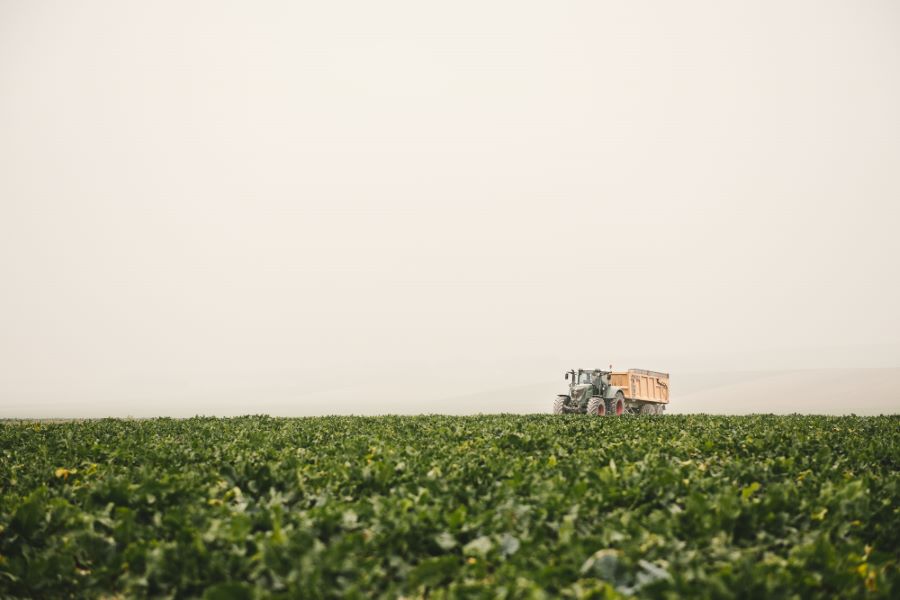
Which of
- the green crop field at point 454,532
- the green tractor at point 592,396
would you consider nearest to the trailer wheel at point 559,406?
the green tractor at point 592,396

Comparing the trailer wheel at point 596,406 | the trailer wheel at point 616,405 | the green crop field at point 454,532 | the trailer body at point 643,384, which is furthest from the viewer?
the trailer body at point 643,384

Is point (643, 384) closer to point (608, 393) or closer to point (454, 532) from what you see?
point (608, 393)

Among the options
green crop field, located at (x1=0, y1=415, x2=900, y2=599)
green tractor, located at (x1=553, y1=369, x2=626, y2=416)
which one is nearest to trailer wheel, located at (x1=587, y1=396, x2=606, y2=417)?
green tractor, located at (x1=553, y1=369, x2=626, y2=416)

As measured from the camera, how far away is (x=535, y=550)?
5.08 metres

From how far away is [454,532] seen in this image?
578cm

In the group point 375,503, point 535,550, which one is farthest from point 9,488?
point 535,550

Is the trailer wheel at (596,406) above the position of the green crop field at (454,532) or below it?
below

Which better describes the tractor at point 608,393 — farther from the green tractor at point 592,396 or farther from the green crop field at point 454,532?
the green crop field at point 454,532

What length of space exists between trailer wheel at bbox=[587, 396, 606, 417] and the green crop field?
877 inches

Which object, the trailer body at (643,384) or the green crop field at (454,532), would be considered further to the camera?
the trailer body at (643,384)

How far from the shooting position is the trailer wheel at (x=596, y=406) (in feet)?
105

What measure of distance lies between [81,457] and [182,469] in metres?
3.82

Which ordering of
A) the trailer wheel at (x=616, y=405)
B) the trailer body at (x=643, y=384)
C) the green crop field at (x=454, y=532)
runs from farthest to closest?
the trailer body at (x=643, y=384) → the trailer wheel at (x=616, y=405) → the green crop field at (x=454, y=532)

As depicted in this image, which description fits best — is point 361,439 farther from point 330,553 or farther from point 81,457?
point 330,553
